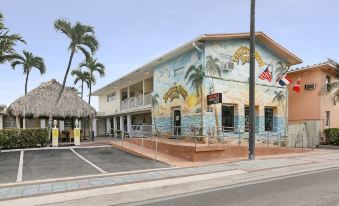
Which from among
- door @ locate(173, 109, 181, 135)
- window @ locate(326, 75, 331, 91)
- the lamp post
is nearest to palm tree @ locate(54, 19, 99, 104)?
door @ locate(173, 109, 181, 135)

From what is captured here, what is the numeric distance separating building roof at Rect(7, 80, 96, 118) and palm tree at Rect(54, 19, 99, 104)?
7.08 ft

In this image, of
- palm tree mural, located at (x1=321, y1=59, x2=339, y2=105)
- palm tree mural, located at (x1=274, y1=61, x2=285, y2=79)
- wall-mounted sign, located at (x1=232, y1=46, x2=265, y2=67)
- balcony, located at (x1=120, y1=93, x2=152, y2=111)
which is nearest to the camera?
wall-mounted sign, located at (x1=232, y1=46, x2=265, y2=67)

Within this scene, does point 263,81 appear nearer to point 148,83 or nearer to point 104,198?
point 148,83

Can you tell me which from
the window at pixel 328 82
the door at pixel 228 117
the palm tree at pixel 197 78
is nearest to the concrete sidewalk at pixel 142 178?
the door at pixel 228 117

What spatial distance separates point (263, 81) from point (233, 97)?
316cm

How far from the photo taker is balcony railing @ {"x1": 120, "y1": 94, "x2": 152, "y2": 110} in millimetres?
27241

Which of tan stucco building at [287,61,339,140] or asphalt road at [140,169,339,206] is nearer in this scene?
asphalt road at [140,169,339,206]

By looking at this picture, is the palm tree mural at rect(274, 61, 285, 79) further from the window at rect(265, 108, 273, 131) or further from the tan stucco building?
the tan stucco building

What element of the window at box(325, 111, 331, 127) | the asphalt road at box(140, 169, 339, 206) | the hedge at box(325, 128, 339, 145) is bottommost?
the asphalt road at box(140, 169, 339, 206)

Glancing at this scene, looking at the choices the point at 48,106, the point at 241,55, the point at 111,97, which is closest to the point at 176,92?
the point at 241,55

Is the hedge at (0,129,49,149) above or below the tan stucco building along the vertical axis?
below

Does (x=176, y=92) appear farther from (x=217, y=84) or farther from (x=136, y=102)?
(x=136, y=102)

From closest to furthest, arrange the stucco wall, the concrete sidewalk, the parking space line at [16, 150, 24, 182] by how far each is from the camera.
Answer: the concrete sidewalk → the parking space line at [16, 150, 24, 182] → the stucco wall

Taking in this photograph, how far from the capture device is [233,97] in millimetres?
20609
